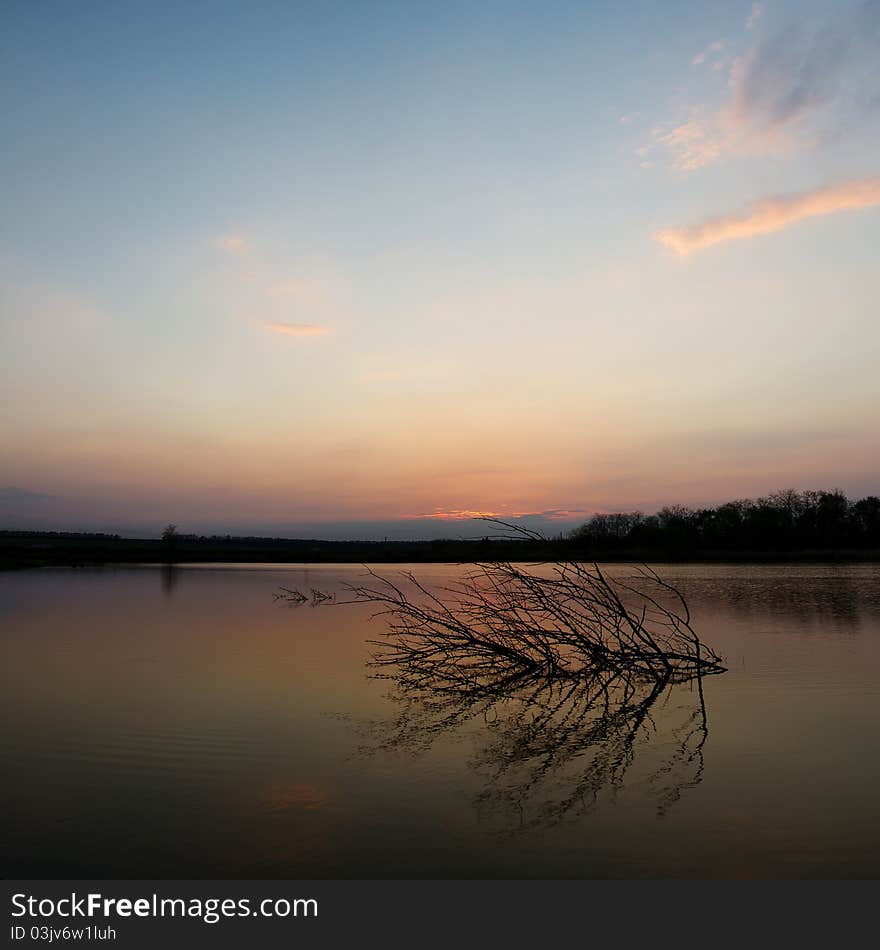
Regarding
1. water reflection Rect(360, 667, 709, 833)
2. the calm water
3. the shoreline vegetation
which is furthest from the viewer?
the shoreline vegetation

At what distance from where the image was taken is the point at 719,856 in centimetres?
471

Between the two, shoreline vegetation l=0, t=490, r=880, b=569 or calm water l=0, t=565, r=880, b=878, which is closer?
calm water l=0, t=565, r=880, b=878

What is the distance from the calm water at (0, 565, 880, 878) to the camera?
4.73 m

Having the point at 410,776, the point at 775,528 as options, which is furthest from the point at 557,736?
the point at 775,528

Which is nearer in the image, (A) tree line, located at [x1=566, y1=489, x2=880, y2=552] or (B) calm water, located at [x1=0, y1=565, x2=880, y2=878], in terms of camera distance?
(B) calm water, located at [x1=0, y1=565, x2=880, y2=878]

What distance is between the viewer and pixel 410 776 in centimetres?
640

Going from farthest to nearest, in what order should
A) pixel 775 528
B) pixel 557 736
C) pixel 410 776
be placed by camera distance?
1. pixel 775 528
2. pixel 557 736
3. pixel 410 776

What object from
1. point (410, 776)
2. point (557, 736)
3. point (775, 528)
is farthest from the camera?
point (775, 528)

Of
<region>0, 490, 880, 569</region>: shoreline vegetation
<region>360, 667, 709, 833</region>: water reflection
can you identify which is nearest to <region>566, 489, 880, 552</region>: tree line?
<region>0, 490, 880, 569</region>: shoreline vegetation

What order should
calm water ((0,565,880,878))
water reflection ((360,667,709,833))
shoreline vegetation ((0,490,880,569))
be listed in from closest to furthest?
calm water ((0,565,880,878)), water reflection ((360,667,709,833)), shoreline vegetation ((0,490,880,569))

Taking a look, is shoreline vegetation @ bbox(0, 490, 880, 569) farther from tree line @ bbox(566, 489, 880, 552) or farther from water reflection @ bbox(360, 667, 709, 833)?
water reflection @ bbox(360, 667, 709, 833)

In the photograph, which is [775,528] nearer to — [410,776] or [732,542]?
[732,542]

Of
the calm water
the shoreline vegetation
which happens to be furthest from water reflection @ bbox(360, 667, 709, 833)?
the shoreline vegetation

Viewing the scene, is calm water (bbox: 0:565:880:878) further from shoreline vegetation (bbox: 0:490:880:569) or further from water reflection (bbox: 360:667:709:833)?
shoreline vegetation (bbox: 0:490:880:569)
